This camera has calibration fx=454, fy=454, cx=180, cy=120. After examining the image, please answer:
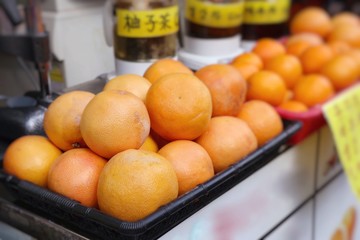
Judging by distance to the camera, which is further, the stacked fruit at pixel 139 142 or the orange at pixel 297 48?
the orange at pixel 297 48

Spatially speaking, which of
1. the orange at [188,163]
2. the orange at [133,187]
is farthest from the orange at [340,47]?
the orange at [133,187]

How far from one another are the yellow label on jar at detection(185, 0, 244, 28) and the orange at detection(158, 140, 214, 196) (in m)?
0.52

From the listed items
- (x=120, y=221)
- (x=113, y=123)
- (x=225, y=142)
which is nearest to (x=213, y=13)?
(x=225, y=142)

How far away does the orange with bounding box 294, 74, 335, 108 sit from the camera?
3.36 ft

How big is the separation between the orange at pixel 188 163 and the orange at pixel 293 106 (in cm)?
35

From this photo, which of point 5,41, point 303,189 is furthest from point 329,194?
point 5,41

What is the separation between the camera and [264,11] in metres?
1.30

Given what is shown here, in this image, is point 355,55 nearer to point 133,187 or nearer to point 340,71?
point 340,71

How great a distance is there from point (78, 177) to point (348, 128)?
2.17 ft

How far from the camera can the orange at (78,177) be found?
0.64m

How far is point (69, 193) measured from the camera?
2.09 feet

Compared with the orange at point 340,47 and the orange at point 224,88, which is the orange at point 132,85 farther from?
the orange at point 340,47

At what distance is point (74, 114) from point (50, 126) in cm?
5

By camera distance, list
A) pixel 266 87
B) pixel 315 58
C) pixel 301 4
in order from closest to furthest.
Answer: pixel 266 87 < pixel 315 58 < pixel 301 4
